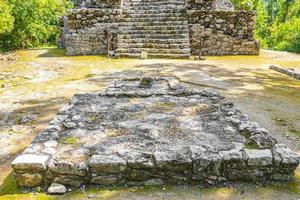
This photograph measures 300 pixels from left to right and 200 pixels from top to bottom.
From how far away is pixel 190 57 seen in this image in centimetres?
1188

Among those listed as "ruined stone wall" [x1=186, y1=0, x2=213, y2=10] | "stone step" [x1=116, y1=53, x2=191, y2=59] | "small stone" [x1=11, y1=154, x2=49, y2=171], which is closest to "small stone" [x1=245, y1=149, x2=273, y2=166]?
"small stone" [x1=11, y1=154, x2=49, y2=171]

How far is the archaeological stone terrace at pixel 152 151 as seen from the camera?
11.9 feet

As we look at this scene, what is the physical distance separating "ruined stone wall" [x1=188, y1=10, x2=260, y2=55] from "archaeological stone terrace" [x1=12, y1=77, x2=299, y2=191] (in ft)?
27.4

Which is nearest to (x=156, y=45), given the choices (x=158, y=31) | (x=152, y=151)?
(x=158, y=31)

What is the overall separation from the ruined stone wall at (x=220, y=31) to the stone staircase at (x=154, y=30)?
472 mm

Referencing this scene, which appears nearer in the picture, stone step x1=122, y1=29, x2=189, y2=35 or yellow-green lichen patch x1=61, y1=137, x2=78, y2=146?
yellow-green lichen patch x1=61, y1=137, x2=78, y2=146

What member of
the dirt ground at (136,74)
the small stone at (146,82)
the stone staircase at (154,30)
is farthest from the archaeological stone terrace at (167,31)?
the small stone at (146,82)

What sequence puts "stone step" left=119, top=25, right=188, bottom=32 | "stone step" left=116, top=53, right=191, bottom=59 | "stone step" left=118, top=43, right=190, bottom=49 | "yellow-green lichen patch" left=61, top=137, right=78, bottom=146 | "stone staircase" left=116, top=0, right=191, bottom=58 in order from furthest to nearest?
"stone step" left=119, top=25, right=188, bottom=32
"stone step" left=118, top=43, right=190, bottom=49
"stone staircase" left=116, top=0, right=191, bottom=58
"stone step" left=116, top=53, right=191, bottom=59
"yellow-green lichen patch" left=61, top=137, right=78, bottom=146

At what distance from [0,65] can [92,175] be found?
27.3 feet

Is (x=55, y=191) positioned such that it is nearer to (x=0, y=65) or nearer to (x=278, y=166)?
(x=278, y=166)

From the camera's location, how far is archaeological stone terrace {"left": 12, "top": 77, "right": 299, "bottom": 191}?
361 cm

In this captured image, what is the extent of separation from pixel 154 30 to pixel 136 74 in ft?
13.8

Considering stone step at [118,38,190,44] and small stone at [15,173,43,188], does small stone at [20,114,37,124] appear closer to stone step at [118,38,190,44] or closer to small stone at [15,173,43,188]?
small stone at [15,173,43,188]

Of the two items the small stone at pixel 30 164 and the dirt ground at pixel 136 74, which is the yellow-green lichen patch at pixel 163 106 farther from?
the small stone at pixel 30 164
